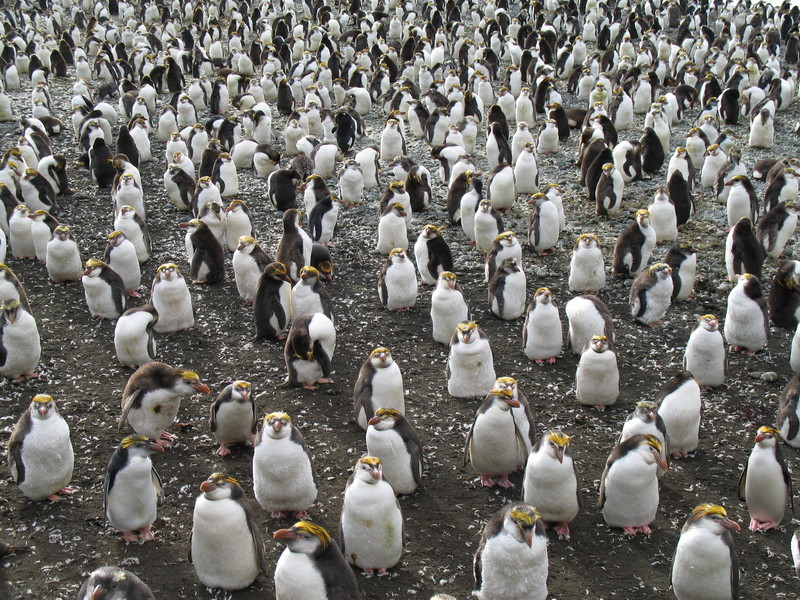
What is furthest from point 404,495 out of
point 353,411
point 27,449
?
point 27,449

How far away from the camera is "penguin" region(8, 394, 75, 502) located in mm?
6082

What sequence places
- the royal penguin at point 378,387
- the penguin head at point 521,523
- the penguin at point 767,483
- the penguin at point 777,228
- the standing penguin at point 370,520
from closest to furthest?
the penguin head at point 521,523 → the standing penguin at point 370,520 → the penguin at point 767,483 → the royal penguin at point 378,387 → the penguin at point 777,228

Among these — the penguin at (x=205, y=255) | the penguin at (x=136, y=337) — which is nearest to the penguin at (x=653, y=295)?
the penguin at (x=205, y=255)

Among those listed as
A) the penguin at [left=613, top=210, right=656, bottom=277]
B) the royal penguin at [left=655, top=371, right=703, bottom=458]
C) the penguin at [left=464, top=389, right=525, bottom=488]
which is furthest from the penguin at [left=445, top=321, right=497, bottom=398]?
the penguin at [left=613, top=210, right=656, bottom=277]

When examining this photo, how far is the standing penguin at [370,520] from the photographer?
17.8 ft

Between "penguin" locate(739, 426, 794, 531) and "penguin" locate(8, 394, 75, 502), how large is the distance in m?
5.00

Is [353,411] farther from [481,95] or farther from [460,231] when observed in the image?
[481,95]

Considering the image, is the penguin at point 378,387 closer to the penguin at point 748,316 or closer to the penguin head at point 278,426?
the penguin head at point 278,426

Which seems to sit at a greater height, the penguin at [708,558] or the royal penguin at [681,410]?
the royal penguin at [681,410]

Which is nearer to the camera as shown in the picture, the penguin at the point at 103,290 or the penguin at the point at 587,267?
the penguin at the point at 103,290

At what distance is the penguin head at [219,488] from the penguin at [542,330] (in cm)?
398

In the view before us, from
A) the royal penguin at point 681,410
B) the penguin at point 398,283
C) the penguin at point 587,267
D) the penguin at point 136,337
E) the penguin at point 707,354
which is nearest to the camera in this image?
the royal penguin at point 681,410

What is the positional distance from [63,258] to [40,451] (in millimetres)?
4408

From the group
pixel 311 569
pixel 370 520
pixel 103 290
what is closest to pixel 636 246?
pixel 370 520
